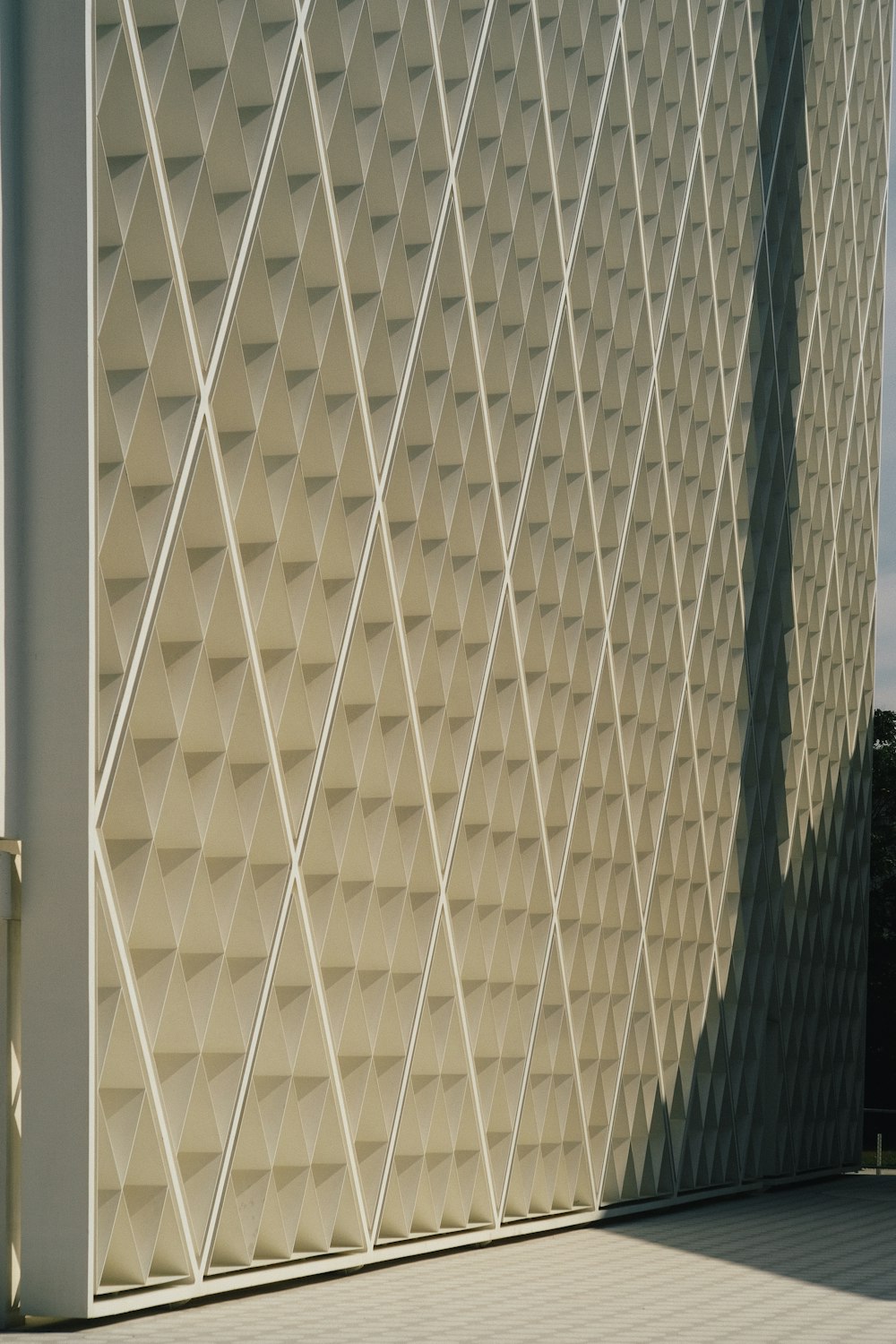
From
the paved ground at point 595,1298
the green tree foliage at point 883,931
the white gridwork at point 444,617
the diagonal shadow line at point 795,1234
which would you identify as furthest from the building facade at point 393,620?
the green tree foliage at point 883,931

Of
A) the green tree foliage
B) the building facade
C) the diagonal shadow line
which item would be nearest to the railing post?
the building facade

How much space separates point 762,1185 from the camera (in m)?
24.4

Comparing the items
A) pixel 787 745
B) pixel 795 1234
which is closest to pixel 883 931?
pixel 787 745

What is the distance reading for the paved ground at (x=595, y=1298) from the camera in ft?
35.7

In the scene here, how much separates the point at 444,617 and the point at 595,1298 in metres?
5.79

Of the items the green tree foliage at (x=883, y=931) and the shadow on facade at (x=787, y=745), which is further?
the green tree foliage at (x=883, y=931)

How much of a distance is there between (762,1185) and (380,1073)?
38.9 ft

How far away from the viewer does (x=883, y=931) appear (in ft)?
159

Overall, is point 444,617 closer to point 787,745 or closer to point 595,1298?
point 595,1298

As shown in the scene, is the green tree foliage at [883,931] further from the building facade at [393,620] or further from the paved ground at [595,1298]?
the paved ground at [595,1298]

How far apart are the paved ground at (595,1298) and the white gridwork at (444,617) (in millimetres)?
454

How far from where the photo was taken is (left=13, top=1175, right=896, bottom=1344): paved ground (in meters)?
10.9

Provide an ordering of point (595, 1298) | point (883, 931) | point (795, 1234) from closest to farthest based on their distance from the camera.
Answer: point (595, 1298), point (795, 1234), point (883, 931)

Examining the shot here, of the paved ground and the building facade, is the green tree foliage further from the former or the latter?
the paved ground
